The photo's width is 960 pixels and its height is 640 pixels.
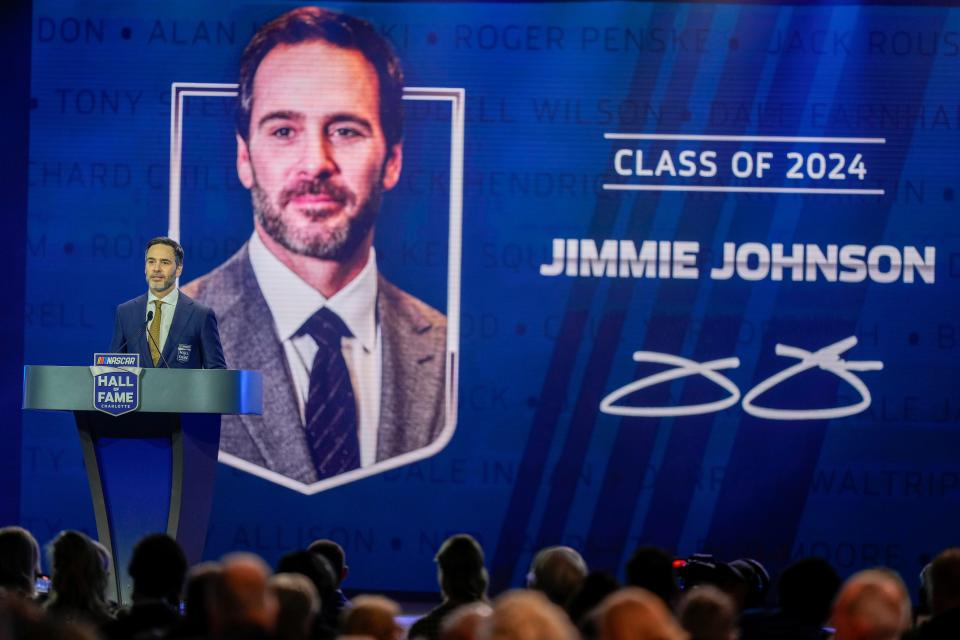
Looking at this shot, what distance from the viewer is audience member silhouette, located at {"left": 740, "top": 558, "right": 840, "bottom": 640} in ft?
12.6

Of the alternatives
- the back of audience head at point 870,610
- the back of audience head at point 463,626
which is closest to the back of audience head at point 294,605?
the back of audience head at point 463,626

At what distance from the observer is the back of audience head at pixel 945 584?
139 inches

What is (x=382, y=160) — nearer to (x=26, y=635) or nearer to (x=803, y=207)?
Answer: (x=803, y=207)

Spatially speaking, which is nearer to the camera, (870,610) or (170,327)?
(870,610)

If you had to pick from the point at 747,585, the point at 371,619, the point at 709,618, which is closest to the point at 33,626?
the point at 371,619

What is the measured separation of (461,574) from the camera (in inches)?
159

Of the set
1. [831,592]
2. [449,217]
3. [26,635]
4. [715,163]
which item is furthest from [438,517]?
[26,635]

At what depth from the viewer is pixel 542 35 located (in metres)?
7.51

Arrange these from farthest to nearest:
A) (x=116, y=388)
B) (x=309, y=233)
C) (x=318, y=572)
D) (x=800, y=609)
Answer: (x=309, y=233) → (x=116, y=388) → (x=318, y=572) → (x=800, y=609)

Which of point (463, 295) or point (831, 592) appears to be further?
point (463, 295)

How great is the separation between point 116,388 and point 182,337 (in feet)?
1.37

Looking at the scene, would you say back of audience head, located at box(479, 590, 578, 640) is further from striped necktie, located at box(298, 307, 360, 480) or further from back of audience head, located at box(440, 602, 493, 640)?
striped necktie, located at box(298, 307, 360, 480)

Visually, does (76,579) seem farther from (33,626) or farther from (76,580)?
(33,626)

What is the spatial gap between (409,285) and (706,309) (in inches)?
61.7
